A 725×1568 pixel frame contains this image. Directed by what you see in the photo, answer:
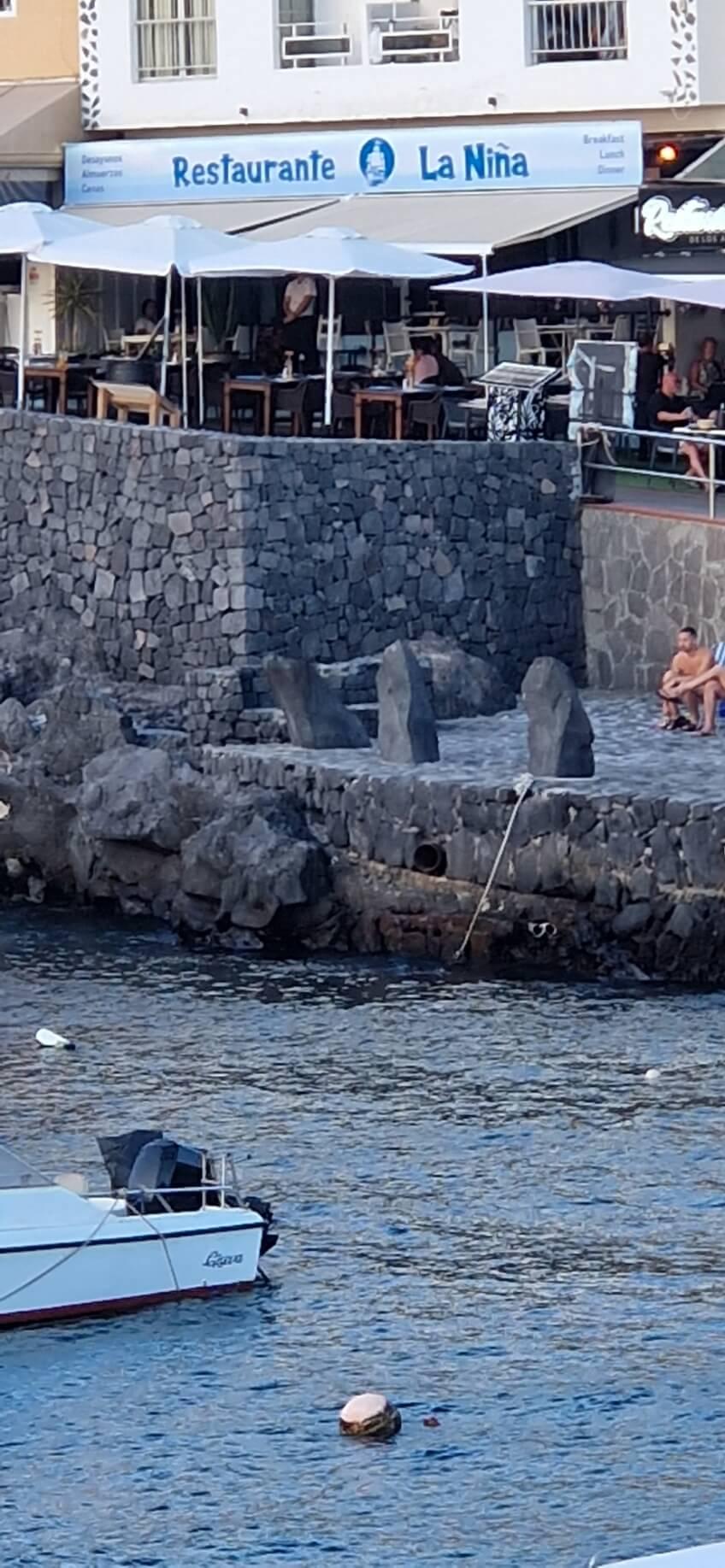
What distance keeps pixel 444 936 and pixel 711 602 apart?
5224 mm

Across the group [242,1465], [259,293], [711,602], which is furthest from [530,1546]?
[259,293]

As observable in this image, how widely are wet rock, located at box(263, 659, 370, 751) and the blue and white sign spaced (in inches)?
348

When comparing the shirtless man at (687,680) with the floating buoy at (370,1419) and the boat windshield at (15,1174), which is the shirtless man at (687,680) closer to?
the boat windshield at (15,1174)

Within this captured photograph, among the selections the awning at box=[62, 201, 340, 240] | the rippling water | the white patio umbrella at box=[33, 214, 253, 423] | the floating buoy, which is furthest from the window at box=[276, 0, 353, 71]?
the floating buoy

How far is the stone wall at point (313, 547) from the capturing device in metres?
33.7

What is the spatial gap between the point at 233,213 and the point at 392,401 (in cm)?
574

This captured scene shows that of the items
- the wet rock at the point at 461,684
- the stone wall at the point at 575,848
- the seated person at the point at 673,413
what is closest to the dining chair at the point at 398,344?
the seated person at the point at 673,413

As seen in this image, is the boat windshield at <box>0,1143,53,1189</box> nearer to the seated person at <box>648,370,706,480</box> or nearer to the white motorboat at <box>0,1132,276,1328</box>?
the white motorboat at <box>0,1132,276,1328</box>

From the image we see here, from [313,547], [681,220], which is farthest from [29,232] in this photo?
[681,220]

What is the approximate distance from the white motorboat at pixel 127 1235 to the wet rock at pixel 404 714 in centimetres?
967

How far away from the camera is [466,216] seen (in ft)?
123

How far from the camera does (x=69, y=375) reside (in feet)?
122

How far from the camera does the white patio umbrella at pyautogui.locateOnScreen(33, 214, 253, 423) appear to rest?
115ft

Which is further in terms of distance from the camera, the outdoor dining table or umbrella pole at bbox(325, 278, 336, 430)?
the outdoor dining table
